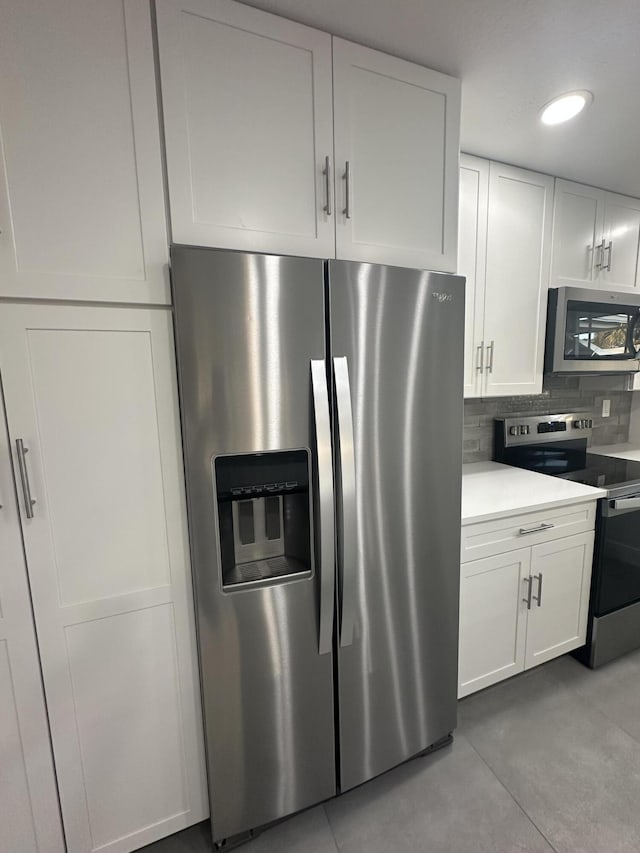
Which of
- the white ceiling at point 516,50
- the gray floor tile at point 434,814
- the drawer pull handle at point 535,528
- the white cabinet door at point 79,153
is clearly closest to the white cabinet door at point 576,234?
the white ceiling at point 516,50

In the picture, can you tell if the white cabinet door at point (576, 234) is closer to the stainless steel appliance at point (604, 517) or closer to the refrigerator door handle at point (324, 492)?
the stainless steel appliance at point (604, 517)

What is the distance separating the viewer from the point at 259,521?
4.04 ft

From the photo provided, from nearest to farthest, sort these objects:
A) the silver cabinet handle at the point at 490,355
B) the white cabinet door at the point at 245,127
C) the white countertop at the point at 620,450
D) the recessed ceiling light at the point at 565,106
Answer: the white cabinet door at the point at 245,127
the recessed ceiling light at the point at 565,106
the silver cabinet handle at the point at 490,355
the white countertop at the point at 620,450

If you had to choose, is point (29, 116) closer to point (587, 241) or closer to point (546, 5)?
point (546, 5)

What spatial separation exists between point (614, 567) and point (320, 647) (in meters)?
1.63

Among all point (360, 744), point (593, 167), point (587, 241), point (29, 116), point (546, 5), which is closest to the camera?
point (29, 116)

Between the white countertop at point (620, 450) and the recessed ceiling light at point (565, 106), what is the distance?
6.46ft

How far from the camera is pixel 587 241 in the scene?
2135 millimetres

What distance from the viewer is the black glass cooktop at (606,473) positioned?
6.97 ft

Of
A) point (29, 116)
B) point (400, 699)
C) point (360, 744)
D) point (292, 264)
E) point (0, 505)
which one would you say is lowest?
point (360, 744)

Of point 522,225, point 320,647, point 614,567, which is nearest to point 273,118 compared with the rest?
point 522,225

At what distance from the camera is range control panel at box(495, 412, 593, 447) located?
235 centimetres

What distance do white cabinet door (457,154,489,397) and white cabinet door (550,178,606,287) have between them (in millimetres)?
489

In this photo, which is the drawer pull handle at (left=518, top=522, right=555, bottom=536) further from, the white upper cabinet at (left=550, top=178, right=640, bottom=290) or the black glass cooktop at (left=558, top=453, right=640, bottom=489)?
the white upper cabinet at (left=550, top=178, right=640, bottom=290)
